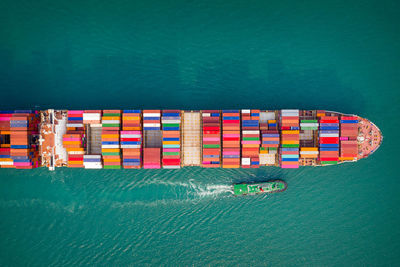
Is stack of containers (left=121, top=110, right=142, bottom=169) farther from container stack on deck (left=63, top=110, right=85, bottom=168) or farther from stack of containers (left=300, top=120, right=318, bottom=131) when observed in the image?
stack of containers (left=300, top=120, right=318, bottom=131)

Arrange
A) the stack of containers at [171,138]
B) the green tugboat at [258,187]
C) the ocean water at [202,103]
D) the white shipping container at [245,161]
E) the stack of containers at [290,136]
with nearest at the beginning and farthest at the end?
1. the stack of containers at [290,136]
2. the stack of containers at [171,138]
3. the white shipping container at [245,161]
4. the green tugboat at [258,187]
5. the ocean water at [202,103]

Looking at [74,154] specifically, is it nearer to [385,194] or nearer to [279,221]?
[279,221]

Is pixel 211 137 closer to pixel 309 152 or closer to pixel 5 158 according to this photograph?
pixel 309 152

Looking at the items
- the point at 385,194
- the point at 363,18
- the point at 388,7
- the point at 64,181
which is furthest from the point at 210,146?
the point at 388,7

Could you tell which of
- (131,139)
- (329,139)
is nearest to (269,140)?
(329,139)

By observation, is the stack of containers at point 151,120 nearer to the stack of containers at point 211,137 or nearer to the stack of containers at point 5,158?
the stack of containers at point 211,137

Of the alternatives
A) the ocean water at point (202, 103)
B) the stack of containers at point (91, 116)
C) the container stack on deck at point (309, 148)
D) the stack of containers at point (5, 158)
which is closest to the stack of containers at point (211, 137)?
the ocean water at point (202, 103)
